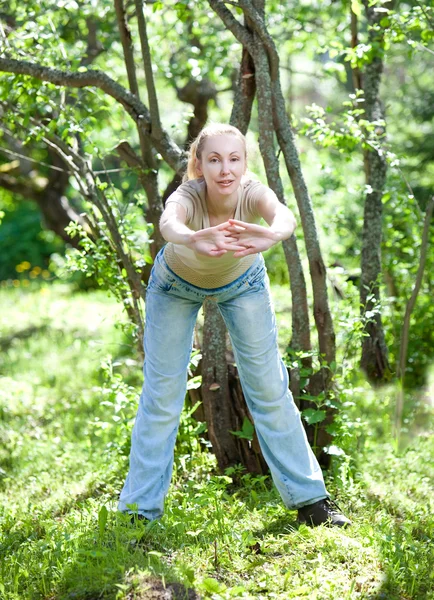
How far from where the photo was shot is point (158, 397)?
10.2ft

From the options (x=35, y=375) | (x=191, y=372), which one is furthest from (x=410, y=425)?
(x=35, y=375)

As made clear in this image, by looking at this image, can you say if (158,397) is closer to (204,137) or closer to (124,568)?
(124,568)

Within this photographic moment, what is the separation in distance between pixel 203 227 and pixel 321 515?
1.36 metres

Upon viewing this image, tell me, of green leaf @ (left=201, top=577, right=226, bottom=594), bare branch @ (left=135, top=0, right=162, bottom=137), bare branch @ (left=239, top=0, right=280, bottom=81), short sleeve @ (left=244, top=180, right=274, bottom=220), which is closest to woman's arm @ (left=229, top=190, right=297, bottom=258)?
short sleeve @ (left=244, top=180, right=274, bottom=220)

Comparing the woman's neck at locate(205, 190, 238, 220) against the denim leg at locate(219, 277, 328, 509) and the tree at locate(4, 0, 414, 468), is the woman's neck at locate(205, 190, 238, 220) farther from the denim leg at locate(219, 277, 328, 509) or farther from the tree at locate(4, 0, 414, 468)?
the tree at locate(4, 0, 414, 468)

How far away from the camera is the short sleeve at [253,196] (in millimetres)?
2889

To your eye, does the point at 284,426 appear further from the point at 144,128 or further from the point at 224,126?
the point at 144,128

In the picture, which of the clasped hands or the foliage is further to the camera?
the foliage

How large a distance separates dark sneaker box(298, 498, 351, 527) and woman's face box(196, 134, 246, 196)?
4.66 ft

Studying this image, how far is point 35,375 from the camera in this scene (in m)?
6.91

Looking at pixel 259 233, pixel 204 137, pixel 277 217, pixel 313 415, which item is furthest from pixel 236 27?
pixel 313 415

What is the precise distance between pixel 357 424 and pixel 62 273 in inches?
75.6

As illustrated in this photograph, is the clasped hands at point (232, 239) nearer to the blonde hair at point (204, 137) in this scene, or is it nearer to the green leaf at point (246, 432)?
the blonde hair at point (204, 137)

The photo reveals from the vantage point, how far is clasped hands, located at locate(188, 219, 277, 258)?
2.51 m
